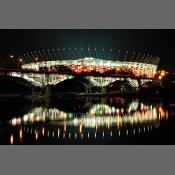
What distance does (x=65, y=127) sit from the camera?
1098 centimetres

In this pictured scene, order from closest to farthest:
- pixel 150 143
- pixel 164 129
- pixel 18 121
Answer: pixel 150 143 → pixel 164 129 → pixel 18 121

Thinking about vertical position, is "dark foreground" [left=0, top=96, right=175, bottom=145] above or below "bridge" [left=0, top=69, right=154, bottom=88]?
below

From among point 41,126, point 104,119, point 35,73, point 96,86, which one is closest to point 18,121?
point 41,126

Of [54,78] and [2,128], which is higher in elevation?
[54,78]

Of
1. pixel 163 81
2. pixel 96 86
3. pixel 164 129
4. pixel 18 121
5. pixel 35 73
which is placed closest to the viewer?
pixel 164 129

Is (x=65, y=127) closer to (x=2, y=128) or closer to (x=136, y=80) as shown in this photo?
(x=2, y=128)

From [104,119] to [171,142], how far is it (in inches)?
176

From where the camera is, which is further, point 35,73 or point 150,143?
point 35,73

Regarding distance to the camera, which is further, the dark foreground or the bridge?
the bridge

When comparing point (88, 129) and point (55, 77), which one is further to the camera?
point (55, 77)

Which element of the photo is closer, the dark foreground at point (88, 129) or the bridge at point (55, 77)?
the dark foreground at point (88, 129)

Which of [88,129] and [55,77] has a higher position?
[55,77]

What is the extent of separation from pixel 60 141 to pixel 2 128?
8.51 ft

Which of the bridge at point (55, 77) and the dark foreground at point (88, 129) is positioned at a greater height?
the bridge at point (55, 77)
